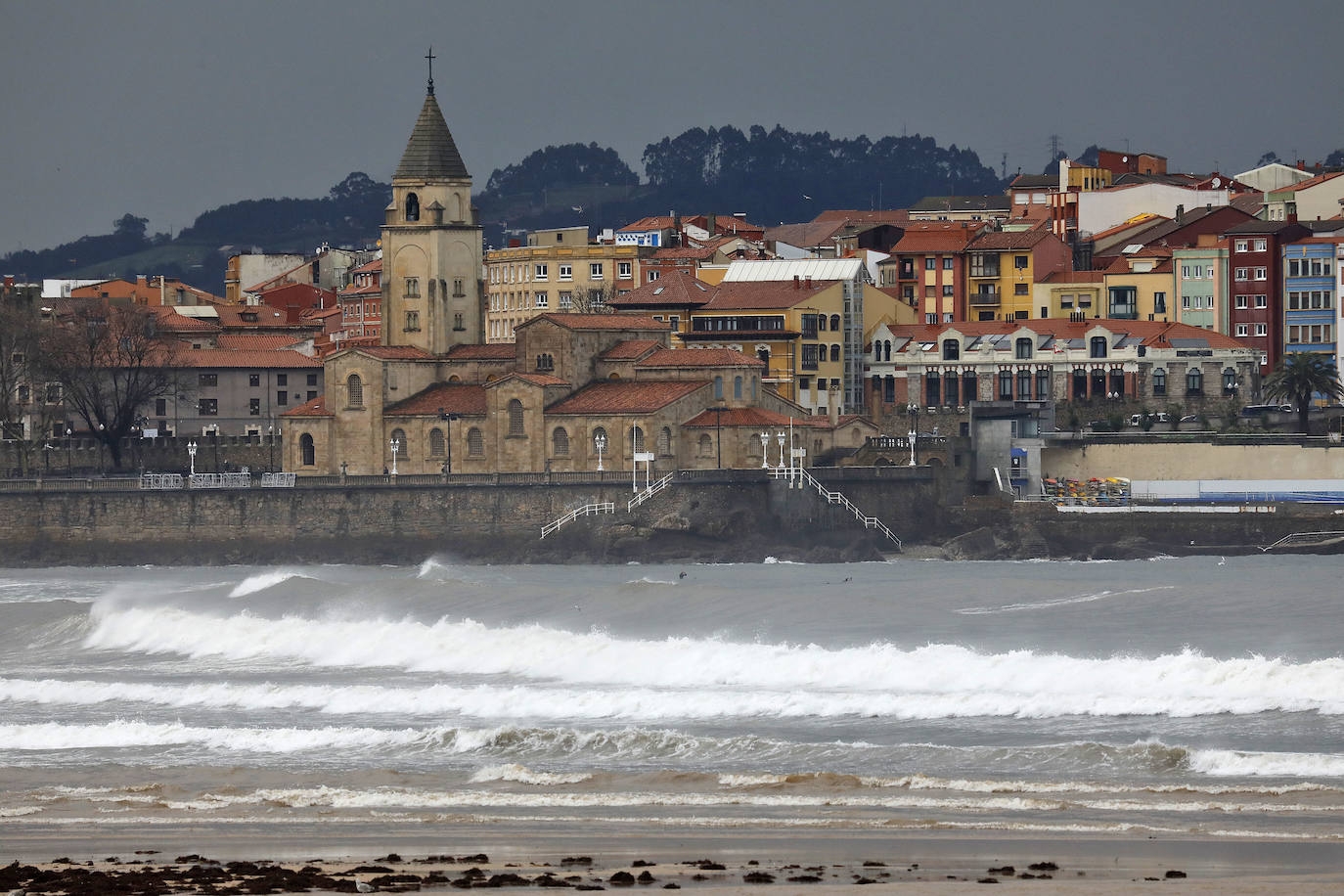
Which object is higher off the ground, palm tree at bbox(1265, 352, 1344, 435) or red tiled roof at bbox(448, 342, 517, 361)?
red tiled roof at bbox(448, 342, 517, 361)

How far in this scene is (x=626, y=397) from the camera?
82625 millimetres

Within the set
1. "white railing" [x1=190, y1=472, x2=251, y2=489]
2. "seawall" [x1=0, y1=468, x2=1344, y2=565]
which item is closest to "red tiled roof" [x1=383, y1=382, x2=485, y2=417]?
"seawall" [x1=0, y1=468, x2=1344, y2=565]

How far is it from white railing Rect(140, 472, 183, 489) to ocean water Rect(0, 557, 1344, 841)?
19.7 m

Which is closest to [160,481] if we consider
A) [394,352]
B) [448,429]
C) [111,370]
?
[394,352]

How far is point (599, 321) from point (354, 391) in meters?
8.14

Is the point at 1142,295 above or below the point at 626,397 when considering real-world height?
above

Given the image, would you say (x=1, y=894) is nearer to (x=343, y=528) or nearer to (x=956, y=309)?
(x=343, y=528)

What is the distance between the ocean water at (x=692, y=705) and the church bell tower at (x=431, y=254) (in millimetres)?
26307

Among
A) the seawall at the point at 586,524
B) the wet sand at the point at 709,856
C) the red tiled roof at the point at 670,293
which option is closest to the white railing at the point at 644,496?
the seawall at the point at 586,524

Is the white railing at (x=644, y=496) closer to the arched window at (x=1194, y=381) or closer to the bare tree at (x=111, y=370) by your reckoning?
the bare tree at (x=111, y=370)

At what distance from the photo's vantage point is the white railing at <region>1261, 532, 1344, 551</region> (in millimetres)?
75625

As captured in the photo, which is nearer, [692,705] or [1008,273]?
[692,705]

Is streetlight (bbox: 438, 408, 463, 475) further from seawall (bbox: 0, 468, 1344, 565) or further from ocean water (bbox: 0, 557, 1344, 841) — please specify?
ocean water (bbox: 0, 557, 1344, 841)

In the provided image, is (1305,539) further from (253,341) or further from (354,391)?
(253,341)
